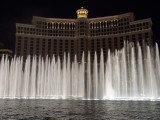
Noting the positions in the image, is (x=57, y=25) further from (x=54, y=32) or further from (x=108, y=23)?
(x=108, y=23)

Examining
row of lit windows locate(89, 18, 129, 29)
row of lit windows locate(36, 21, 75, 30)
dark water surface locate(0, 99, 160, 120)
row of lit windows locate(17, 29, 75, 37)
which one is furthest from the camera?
row of lit windows locate(36, 21, 75, 30)

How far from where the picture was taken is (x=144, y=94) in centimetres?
4734

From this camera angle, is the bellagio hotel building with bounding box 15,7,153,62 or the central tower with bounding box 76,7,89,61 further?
the central tower with bounding box 76,7,89,61

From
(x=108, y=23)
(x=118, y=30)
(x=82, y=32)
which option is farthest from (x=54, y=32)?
(x=118, y=30)

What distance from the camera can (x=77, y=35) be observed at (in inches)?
3794

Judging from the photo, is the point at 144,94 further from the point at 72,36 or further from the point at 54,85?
the point at 72,36

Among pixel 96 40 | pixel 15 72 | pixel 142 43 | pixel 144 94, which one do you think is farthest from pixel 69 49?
pixel 144 94

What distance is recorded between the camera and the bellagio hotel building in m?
90.9

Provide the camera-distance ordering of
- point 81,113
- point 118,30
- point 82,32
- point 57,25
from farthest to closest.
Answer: point 57,25
point 82,32
point 118,30
point 81,113

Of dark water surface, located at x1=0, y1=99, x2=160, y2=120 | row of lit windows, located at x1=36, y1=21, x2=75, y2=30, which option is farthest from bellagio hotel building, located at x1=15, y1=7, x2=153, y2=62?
dark water surface, located at x1=0, y1=99, x2=160, y2=120

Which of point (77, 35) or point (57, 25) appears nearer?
point (77, 35)

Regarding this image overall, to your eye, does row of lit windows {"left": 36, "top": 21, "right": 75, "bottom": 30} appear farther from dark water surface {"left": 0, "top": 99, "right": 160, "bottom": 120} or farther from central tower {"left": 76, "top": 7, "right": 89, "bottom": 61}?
dark water surface {"left": 0, "top": 99, "right": 160, "bottom": 120}

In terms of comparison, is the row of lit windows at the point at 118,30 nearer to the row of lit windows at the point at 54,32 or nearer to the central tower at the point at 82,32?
the central tower at the point at 82,32

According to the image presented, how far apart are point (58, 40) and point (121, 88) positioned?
179 ft
